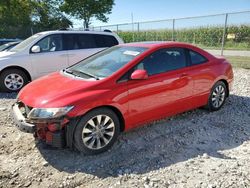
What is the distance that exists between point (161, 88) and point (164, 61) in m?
0.52

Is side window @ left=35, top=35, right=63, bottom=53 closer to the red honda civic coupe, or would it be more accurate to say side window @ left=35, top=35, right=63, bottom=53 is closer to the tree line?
the red honda civic coupe

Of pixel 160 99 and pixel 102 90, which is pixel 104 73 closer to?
pixel 102 90

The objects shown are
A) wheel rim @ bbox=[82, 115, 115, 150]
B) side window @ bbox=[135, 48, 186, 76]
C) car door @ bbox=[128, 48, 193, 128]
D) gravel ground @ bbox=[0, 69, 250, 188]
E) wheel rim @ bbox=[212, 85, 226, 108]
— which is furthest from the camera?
wheel rim @ bbox=[212, 85, 226, 108]

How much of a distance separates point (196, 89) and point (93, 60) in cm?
197

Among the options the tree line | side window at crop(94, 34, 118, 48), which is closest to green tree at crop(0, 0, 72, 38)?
the tree line

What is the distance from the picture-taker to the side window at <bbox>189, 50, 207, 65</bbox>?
16.1ft

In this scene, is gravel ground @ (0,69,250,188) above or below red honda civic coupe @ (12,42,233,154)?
below

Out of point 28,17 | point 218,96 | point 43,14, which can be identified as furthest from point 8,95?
point 43,14

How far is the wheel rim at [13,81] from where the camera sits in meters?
7.30

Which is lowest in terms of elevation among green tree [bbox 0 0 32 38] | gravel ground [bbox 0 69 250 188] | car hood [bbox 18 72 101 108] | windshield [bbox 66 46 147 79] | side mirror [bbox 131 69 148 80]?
gravel ground [bbox 0 69 250 188]

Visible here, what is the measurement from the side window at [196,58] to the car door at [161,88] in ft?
0.61

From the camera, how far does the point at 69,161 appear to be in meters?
3.62

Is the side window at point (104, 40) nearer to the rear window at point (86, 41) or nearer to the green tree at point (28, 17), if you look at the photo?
the rear window at point (86, 41)

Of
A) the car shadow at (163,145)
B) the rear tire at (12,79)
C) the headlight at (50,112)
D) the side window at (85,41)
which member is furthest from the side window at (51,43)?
the headlight at (50,112)
